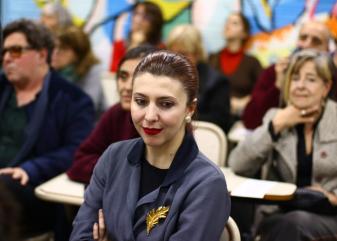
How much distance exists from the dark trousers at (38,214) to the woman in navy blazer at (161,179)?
0.78m

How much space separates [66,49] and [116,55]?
595 millimetres

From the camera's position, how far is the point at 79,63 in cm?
442

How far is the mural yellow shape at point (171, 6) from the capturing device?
4.79m

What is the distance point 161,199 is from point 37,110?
1.24 metres

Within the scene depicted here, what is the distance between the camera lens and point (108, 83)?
172 inches

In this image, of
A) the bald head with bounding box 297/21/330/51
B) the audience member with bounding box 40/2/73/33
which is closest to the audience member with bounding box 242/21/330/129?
the bald head with bounding box 297/21/330/51

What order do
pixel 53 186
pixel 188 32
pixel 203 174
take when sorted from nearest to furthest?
pixel 203 174 → pixel 53 186 → pixel 188 32

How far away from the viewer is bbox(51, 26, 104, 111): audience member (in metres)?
4.30

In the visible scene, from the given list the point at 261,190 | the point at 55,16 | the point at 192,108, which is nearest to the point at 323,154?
the point at 261,190

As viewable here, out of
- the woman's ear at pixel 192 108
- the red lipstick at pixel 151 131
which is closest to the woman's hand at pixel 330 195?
the woman's ear at pixel 192 108

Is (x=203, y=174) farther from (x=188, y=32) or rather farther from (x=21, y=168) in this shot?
(x=188, y=32)

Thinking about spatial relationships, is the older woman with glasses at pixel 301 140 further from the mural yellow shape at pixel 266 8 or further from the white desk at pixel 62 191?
the mural yellow shape at pixel 266 8

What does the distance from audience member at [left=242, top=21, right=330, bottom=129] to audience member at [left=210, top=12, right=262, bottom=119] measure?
2.23 feet

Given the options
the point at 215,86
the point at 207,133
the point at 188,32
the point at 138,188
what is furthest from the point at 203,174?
the point at 188,32
